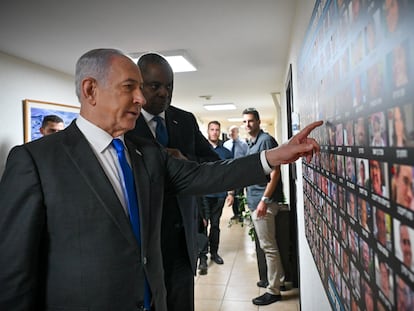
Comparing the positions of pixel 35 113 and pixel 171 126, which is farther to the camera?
pixel 35 113

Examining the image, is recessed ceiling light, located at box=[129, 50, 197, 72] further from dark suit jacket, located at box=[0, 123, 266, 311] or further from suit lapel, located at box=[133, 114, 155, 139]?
dark suit jacket, located at box=[0, 123, 266, 311]

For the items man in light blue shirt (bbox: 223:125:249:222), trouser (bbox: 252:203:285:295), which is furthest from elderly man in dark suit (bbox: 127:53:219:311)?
man in light blue shirt (bbox: 223:125:249:222)

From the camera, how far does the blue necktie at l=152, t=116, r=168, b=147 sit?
1.51 m

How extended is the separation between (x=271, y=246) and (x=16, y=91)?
3072 millimetres

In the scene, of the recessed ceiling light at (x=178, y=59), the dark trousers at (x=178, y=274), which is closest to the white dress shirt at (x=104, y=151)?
the dark trousers at (x=178, y=274)

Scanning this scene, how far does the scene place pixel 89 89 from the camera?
1034mm

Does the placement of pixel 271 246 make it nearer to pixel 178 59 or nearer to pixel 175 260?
pixel 175 260

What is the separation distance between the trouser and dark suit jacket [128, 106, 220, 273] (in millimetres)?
1267

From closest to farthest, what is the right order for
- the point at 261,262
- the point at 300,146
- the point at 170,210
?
the point at 300,146, the point at 170,210, the point at 261,262

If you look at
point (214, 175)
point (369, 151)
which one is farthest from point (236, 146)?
point (369, 151)

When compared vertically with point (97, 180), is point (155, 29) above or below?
above

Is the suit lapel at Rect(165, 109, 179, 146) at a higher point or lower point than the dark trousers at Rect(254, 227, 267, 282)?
higher

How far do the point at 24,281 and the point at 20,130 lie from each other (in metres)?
3.04

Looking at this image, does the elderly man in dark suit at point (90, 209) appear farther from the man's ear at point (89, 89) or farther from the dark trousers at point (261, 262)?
the dark trousers at point (261, 262)
